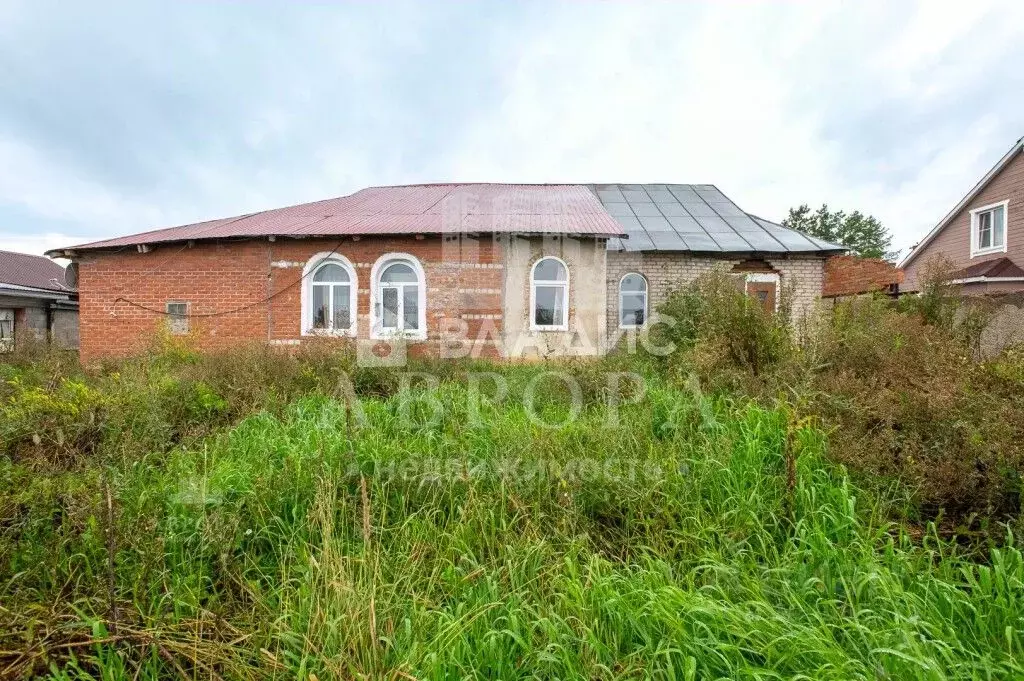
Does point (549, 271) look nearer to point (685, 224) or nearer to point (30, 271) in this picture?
point (685, 224)

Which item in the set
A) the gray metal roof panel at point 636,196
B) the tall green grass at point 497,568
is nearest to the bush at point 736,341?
the tall green grass at point 497,568

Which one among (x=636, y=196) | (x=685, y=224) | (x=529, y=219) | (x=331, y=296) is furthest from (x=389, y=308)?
(x=636, y=196)

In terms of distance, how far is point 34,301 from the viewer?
1574cm

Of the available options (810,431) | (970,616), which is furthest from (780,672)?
(810,431)

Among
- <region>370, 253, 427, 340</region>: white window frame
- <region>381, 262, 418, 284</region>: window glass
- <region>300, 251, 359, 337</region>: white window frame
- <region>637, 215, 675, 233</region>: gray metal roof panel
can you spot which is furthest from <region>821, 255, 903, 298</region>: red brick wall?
<region>300, 251, 359, 337</region>: white window frame

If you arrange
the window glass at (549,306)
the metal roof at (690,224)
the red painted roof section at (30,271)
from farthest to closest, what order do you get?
the red painted roof section at (30,271) < the metal roof at (690,224) < the window glass at (549,306)

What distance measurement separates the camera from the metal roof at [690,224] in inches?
447

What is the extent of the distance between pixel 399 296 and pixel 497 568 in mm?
8221

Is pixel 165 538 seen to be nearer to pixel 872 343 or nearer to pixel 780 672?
pixel 780 672

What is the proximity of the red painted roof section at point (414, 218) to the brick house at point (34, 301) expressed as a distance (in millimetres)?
7112

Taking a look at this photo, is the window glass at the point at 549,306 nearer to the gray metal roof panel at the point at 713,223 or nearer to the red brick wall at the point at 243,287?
the red brick wall at the point at 243,287

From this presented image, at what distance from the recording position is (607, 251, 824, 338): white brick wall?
1129cm

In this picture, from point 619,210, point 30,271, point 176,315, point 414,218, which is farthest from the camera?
point 30,271

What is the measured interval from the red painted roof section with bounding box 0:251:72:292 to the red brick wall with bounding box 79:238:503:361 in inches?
417
